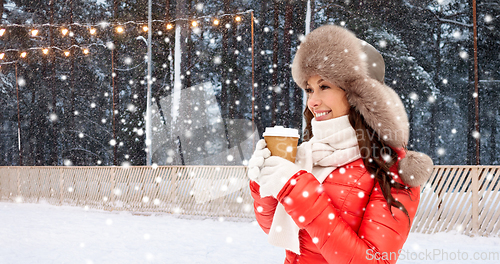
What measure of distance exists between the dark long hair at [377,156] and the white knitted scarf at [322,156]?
0.10ft

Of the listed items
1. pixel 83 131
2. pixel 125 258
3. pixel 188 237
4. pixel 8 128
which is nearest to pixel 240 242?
pixel 188 237

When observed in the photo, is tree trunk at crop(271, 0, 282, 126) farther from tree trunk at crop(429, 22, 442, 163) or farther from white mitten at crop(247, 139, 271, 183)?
white mitten at crop(247, 139, 271, 183)

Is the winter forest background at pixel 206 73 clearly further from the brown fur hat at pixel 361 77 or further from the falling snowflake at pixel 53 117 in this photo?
the brown fur hat at pixel 361 77

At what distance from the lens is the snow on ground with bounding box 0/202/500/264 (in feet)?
17.8

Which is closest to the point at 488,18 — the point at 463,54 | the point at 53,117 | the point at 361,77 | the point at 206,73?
the point at 463,54

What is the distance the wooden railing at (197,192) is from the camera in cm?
704

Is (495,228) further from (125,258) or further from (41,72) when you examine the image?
(41,72)

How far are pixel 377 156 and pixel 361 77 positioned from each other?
36cm

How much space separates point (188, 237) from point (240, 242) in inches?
46.3

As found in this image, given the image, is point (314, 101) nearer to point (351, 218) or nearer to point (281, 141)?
point (281, 141)

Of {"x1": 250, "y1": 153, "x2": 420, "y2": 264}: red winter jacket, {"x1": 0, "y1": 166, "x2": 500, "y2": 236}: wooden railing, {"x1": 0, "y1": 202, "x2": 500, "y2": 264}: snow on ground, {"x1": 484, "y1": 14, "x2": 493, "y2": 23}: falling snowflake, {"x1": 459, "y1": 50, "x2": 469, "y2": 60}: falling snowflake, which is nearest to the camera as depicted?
{"x1": 250, "y1": 153, "x2": 420, "y2": 264}: red winter jacket

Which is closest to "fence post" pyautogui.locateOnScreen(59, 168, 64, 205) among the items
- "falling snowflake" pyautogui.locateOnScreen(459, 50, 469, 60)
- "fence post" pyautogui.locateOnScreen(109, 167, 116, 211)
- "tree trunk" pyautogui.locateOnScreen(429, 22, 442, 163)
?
"fence post" pyautogui.locateOnScreen(109, 167, 116, 211)

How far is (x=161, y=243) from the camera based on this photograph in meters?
6.41

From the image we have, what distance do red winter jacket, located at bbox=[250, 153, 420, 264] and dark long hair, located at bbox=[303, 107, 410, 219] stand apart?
0.03 meters
